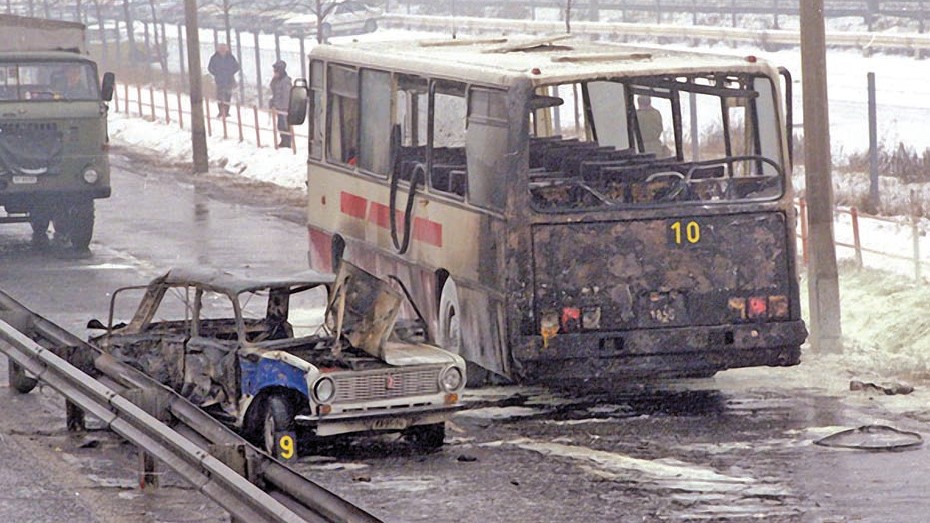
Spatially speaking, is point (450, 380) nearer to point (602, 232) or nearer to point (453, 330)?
point (602, 232)

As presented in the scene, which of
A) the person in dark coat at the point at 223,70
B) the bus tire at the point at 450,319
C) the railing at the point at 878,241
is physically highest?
the person in dark coat at the point at 223,70

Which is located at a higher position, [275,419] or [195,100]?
[195,100]

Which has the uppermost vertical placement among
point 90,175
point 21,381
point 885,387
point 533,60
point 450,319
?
point 533,60

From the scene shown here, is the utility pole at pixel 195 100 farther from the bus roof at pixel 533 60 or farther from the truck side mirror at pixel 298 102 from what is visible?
the bus roof at pixel 533 60

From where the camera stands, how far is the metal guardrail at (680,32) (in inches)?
1671

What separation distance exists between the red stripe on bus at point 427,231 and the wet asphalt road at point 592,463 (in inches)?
50.8

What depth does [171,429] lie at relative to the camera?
10.5 metres

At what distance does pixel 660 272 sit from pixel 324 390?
311 cm

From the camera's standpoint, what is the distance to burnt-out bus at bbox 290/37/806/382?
43.6 ft

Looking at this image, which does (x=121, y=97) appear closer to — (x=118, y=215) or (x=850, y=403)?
(x=118, y=215)

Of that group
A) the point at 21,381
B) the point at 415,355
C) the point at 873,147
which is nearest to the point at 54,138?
the point at 21,381

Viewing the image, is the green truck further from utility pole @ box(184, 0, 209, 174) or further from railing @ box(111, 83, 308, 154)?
utility pole @ box(184, 0, 209, 174)

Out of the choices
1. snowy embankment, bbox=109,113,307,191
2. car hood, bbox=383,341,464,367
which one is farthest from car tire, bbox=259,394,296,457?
snowy embankment, bbox=109,113,307,191

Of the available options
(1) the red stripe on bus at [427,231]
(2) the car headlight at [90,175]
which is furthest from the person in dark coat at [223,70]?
(1) the red stripe on bus at [427,231]
